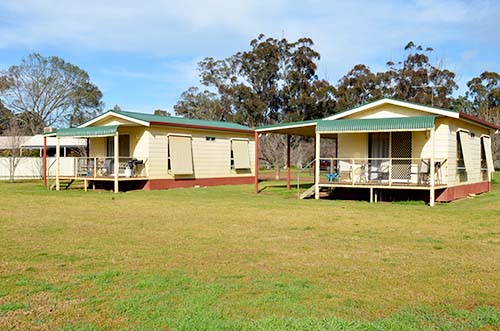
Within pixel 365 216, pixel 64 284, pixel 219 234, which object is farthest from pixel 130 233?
pixel 365 216

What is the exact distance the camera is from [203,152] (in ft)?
76.2

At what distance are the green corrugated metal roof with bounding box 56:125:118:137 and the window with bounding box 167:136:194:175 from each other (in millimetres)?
2580

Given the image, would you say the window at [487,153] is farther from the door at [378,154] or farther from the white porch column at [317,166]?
the white porch column at [317,166]

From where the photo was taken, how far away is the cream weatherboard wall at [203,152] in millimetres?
21000

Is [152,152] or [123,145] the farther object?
[123,145]

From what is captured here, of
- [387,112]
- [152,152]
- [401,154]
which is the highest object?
[387,112]

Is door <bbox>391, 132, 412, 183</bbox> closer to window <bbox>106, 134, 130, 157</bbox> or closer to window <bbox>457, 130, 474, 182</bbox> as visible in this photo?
window <bbox>457, 130, 474, 182</bbox>

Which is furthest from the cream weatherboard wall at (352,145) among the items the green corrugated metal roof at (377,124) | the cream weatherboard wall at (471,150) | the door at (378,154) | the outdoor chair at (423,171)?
the cream weatherboard wall at (471,150)

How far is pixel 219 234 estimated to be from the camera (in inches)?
353

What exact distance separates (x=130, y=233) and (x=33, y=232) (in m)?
1.74

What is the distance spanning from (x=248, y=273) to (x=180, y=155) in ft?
53.6

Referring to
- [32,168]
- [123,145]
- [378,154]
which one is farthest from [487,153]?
[32,168]

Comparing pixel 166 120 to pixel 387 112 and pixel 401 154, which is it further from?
pixel 401 154

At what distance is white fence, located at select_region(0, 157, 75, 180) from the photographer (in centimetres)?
3036
